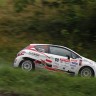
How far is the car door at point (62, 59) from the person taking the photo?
739 inches

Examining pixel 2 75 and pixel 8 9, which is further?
pixel 8 9

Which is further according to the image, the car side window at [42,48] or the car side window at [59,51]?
the car side window at [59,51]

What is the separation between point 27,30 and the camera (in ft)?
85.4

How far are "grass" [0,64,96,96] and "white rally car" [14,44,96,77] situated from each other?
115 inches

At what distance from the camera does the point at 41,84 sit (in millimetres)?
14547

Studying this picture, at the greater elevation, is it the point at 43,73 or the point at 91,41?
the point at 91,41

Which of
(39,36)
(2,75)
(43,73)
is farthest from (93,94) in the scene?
(39,36)

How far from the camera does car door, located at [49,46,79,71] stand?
1878cm

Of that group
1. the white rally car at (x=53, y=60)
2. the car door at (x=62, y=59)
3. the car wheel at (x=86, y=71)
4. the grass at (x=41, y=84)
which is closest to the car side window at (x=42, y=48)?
the white rally car at (x=53, y=60)

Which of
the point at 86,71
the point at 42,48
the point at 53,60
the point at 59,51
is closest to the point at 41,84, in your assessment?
the point at 53,60

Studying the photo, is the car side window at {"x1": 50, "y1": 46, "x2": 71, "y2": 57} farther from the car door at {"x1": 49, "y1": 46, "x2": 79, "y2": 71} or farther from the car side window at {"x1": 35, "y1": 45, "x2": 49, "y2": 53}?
the car side window at {"x1": 35, "y1": 45, "x2": 49, "y2": 53}

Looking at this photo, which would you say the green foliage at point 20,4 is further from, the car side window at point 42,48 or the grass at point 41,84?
the grass at point 41,84

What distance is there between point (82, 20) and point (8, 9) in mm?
4941

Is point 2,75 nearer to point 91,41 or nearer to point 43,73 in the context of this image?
point 43,73
